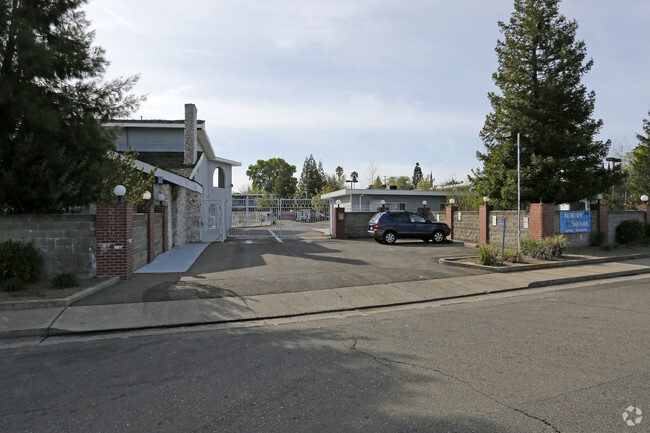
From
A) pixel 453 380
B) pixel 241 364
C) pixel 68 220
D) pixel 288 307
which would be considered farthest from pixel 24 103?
pixel 453 380

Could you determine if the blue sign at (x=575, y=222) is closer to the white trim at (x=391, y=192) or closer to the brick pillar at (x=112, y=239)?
the brick pillar at (x=112, y=239)

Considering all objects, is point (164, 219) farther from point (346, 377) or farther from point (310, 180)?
point (310, 180)

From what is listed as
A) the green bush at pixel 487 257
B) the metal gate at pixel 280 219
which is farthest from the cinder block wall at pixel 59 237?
the metal gate at pixel 280 219

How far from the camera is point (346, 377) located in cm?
449

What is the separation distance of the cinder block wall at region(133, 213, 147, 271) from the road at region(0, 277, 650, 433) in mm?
5072

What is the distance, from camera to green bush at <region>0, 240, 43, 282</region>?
8641 mm

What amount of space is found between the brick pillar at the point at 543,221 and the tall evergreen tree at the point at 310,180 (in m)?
69.1

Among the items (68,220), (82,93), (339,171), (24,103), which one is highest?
(339,171)

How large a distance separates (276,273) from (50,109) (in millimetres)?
6760

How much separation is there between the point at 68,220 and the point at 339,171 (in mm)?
102017

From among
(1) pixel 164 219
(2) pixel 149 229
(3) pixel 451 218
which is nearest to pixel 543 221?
(3) pixel 451 218

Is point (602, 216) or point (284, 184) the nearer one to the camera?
point (602, 216)

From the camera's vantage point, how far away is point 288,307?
26.5 ft

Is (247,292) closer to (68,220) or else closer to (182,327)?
(182,327)
